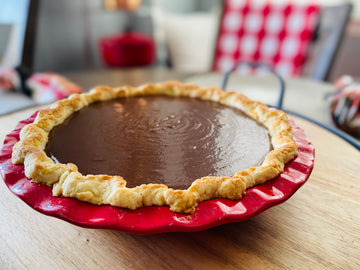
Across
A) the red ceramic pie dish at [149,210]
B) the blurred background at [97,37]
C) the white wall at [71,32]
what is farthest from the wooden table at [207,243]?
the white wall at [71,32]

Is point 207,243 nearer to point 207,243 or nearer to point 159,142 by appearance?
point 207,243

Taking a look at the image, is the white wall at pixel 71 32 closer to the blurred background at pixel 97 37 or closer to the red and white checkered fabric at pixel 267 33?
the blurred background at pixel 97 37

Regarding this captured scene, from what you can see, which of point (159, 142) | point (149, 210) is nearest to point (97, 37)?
point (159, 142)

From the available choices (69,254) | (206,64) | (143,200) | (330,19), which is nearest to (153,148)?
(143,200)

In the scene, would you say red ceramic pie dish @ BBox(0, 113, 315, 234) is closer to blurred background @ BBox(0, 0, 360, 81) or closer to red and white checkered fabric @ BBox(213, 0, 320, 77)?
blurred background @ BBox(0, 0, 360, 81)

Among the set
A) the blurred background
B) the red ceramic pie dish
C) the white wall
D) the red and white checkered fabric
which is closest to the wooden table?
the red ceramic pie dish

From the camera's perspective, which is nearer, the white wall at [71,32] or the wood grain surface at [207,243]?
the wood grain surface at [207,243]

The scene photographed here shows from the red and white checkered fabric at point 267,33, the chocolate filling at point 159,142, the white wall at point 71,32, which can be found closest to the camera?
the chocolate filling at point 159,142
